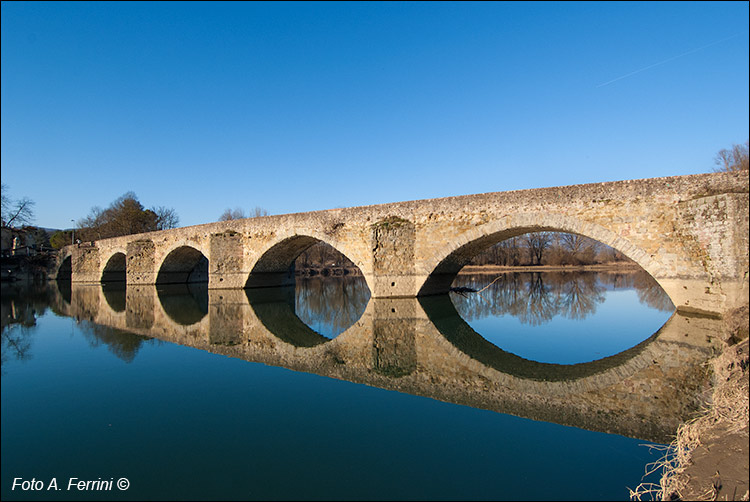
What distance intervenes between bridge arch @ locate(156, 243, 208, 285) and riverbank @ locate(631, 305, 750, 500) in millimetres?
24212

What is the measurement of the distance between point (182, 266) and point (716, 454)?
30.3 metres

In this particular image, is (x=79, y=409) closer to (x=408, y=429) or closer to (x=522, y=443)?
(x=408, y=429)

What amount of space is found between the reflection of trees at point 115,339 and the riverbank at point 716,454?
7884 mm

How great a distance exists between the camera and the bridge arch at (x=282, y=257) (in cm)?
1723

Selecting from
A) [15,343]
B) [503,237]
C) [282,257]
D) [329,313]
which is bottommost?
[329,313]

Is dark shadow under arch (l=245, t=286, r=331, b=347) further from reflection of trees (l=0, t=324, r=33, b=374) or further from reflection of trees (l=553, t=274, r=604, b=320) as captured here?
reflection of trees (l=553, t=274, r=604, b=320)

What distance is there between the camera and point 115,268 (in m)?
32.8

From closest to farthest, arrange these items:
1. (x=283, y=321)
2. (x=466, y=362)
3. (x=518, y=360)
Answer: (x=466, y=362)
(x=518, y=360)
(x=283, y=321)

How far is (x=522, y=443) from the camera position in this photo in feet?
12.3

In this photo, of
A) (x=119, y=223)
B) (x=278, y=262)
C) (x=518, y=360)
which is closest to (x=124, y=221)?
(x=119, y=223)

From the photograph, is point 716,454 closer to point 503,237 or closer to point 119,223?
point 503,237

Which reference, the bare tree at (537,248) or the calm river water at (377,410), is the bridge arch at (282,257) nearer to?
the calm river water at (377,410)

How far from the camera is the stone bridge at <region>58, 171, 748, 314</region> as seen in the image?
962cm

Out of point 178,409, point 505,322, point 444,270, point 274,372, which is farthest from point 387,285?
point 178,409
